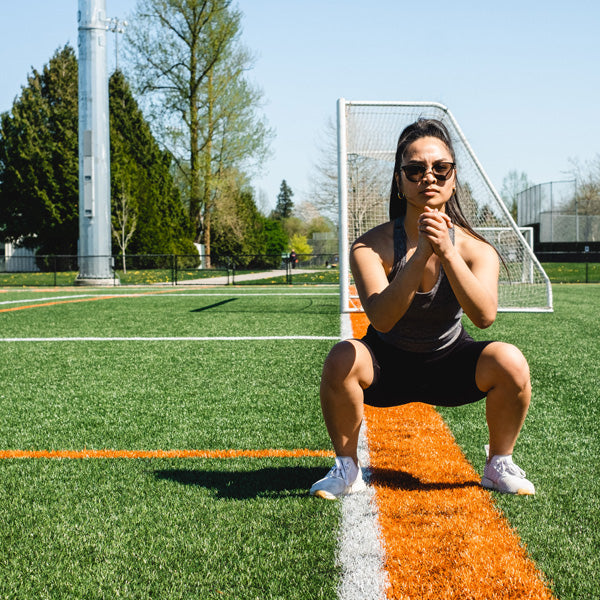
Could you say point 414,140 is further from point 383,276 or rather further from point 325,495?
point 325,495

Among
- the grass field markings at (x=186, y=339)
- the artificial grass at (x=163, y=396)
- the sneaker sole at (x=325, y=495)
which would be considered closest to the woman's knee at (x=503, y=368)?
the sneaker sole at (x=325, y=495)

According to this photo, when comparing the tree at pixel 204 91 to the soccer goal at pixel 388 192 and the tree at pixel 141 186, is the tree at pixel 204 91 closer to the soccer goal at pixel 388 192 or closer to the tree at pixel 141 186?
the tree at pixel 141 186

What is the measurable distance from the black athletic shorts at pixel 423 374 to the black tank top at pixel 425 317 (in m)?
Answer: 0.03

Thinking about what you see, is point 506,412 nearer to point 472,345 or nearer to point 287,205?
point 472,345

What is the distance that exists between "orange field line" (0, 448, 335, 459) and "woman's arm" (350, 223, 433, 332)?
0.84 m

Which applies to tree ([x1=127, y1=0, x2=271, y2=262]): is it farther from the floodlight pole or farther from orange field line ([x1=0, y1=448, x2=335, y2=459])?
orange field line ([x1=0, y1=448, x2=335, y2=459])

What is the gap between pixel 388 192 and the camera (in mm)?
8578

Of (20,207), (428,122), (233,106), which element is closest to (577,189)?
(233,106)

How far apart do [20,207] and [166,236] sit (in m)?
8.37

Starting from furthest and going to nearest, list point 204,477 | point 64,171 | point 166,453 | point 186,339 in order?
point 64,171, point 186,339, point 166,453, point 204,477

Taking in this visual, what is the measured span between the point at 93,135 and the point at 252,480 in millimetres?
21151

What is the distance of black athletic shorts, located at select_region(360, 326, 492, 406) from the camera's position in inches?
94.2

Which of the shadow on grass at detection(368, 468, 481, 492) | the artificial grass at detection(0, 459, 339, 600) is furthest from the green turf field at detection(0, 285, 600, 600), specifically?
the shadow on grass at detection(368, 468, 481, 492)

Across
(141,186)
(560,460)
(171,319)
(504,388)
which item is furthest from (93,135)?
(504,388)
